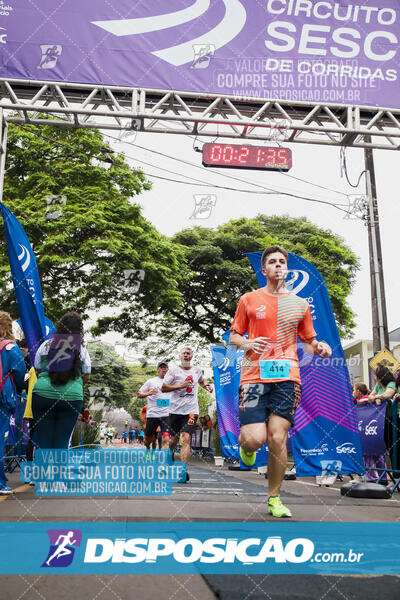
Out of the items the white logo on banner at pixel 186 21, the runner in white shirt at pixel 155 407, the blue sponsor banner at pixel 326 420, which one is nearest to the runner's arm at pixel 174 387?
the runner in white shirt at pixel 155 407

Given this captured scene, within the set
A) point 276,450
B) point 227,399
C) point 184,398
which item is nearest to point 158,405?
point 184,398

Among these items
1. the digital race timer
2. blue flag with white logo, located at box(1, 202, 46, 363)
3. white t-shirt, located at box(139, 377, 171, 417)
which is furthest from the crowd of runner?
the digital race timer

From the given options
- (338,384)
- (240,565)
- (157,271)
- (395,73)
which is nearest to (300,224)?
(157,271)

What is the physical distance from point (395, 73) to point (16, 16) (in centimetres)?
624

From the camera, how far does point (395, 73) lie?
10.2 m

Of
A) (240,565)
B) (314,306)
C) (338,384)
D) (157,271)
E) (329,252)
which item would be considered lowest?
(240,565)

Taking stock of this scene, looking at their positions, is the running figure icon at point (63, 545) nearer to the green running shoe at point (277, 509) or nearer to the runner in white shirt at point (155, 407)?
the green running shoe at point (277, 509)

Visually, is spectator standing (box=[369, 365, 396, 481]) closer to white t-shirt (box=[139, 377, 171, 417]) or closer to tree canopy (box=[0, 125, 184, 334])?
white t-shirt (box=[139, 377, 171, 417])

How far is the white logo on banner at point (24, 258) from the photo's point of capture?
22.9 ft

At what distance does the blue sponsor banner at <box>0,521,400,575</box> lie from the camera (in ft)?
7.88

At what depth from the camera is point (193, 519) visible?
3.82 metres

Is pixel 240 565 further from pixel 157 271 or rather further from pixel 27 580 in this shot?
pixel 157 271

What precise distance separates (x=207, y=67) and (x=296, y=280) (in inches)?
178

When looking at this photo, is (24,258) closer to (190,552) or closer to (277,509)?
(277,509)
